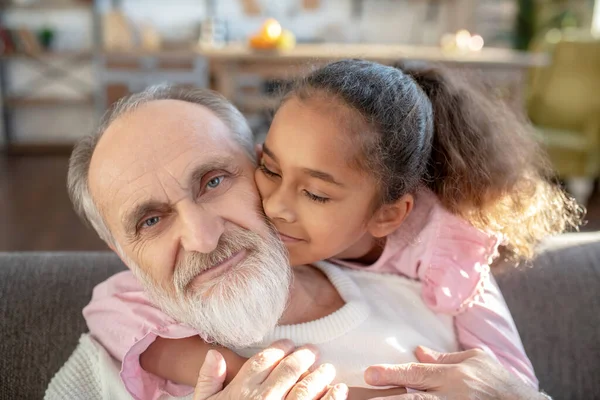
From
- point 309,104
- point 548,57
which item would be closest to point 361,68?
point 309,104

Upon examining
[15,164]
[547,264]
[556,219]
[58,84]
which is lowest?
[15,164]

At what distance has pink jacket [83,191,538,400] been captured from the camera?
1.16 metres

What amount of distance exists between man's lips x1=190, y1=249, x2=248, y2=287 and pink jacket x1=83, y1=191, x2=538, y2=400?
0.54 feet

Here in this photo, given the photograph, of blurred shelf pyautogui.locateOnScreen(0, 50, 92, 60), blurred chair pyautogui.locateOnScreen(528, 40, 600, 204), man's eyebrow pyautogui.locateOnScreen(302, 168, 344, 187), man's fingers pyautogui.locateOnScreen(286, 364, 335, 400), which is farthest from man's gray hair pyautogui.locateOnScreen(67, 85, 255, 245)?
blurred shelf pyautogui.locateOnScreen(0, 50, 92, 60)

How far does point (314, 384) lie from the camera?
38.9 inches

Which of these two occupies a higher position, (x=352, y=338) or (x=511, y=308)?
(x=352, y=338)

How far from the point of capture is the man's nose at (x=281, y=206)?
41.1 inches

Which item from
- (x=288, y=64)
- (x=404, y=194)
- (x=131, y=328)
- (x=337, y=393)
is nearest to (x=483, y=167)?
(x=404, y=194)

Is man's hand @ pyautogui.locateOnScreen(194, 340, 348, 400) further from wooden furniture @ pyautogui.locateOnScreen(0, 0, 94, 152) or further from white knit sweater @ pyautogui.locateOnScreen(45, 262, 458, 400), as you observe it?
wooden furniture @ pyautogui.locateOnScreen(0, 0, 94, 152)

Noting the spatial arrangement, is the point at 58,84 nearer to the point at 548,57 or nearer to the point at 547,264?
the point at 548,57

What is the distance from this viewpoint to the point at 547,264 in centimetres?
149

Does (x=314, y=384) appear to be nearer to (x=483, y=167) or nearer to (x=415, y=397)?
(x=415, y=397)

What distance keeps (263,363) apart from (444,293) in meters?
0.42

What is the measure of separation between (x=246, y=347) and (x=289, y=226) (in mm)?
258
